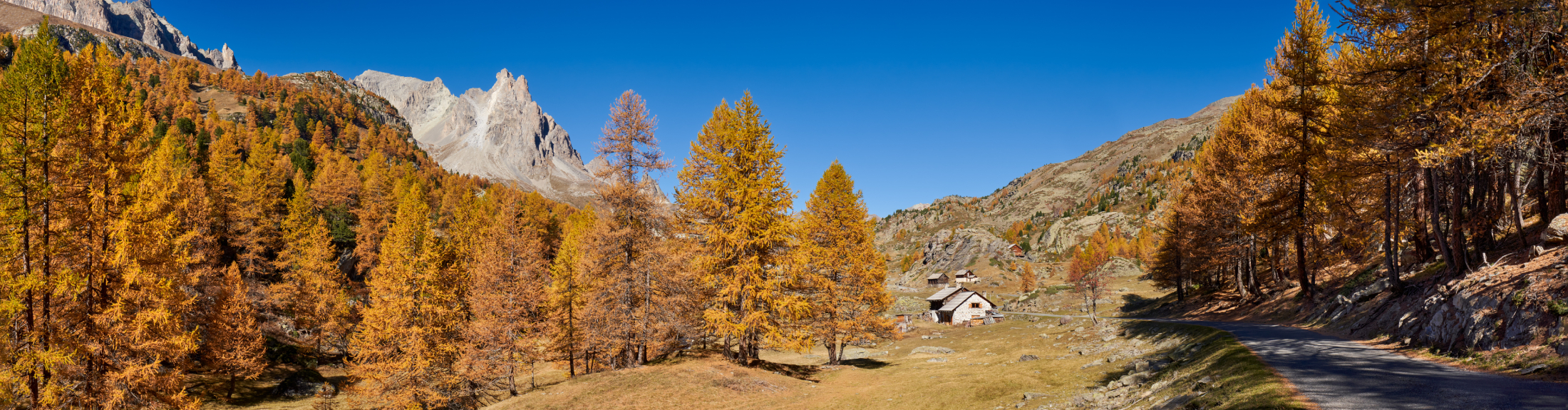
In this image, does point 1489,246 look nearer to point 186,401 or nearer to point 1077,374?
point 1077,374

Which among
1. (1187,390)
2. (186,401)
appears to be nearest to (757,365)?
(1187,390)

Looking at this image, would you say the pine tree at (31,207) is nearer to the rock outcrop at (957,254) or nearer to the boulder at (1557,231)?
the boulder at (1557,231)

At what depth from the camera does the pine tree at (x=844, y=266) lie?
110 ft

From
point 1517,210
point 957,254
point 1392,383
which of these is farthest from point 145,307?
point 957,254

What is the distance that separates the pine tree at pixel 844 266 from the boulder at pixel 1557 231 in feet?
77.3

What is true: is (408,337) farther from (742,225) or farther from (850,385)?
(850,385)

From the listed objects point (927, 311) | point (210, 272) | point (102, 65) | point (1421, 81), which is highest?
point (102, 65)

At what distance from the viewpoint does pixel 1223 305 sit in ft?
133

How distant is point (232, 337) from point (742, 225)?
30.9 m

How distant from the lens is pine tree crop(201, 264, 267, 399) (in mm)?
29938

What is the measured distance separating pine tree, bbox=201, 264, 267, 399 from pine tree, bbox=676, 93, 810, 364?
81.8 feet

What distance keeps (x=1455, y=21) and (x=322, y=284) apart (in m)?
61.1

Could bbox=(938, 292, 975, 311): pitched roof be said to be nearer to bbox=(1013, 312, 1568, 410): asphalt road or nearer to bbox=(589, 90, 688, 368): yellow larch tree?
bbox=(589, 90, 688, 368): yellow larch tree

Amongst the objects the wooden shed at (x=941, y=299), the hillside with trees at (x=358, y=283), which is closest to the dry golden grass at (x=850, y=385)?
the hillside with trees at (x=358, y=283)
